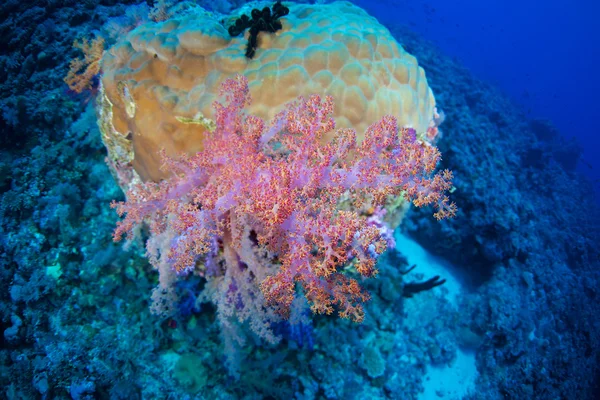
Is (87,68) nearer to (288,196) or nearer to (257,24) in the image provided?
(257,24)

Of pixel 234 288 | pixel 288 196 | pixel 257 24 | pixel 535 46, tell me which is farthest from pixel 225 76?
pixel 535 46

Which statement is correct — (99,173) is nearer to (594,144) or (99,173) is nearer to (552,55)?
(594,144)

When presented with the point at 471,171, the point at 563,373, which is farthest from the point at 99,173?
the point at 563,373

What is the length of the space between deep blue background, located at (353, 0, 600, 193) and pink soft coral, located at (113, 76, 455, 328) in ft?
138

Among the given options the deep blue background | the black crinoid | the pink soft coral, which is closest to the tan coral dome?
the black crinoid

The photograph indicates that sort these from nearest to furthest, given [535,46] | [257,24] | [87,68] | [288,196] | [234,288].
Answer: [288,196] < [234,288] < [257,24] < [87,68] < [535,46]

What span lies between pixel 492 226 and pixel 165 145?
8.55m

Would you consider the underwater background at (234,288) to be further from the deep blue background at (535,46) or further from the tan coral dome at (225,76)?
the deep blue background at (535,46)

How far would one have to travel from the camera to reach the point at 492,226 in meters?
8.31

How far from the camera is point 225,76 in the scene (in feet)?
10.2

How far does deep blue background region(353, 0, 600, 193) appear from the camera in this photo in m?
44.0

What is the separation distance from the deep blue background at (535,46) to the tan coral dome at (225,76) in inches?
1609

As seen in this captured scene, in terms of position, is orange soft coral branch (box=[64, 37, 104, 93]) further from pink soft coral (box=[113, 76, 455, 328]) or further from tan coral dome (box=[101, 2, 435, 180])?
pink soft coral (box=[113, 76, 455, 328])

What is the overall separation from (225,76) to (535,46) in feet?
317
